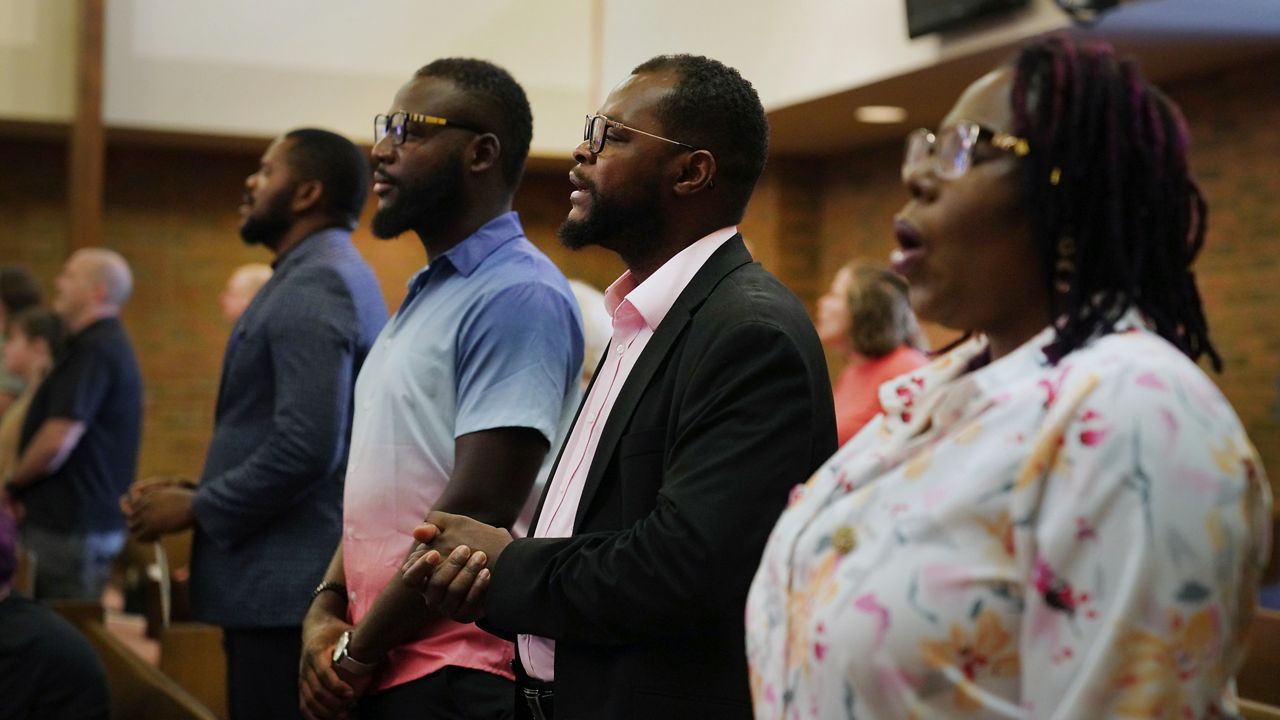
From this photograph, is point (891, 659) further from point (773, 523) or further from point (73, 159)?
point (73, 159)

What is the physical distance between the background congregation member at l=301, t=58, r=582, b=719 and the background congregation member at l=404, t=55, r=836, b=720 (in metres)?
0.26

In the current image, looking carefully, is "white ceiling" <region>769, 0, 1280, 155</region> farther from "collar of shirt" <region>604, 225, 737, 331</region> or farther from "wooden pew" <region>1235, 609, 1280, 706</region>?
"collar of shirt" <region>604, 225, 737, 331</region>

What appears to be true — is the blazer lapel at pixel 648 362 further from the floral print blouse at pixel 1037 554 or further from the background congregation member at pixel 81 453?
the background congregation member at pixel 81 453

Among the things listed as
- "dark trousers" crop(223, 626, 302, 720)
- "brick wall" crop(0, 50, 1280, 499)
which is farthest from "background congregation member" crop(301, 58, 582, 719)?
"brick wall" crop(0, 50, 1280, 499)

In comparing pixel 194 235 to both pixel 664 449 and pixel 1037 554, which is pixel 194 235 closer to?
pixel 664 449

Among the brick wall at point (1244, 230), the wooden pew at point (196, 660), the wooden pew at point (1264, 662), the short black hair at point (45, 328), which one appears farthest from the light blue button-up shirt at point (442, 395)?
the brick wall at point (1244, 230)

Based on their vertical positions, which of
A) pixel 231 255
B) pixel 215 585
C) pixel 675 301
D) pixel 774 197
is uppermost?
pixel 675 301

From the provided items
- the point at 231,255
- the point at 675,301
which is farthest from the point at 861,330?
the point at 231,255

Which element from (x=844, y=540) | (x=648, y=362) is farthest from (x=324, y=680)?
(x=844, y=540)

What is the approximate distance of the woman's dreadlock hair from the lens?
1300 millimetres

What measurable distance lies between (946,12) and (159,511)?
4.56 metres

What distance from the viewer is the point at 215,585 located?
2869 millimetres

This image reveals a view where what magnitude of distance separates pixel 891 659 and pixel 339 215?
2216 millimetres

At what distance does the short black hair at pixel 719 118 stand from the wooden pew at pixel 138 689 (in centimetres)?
125
